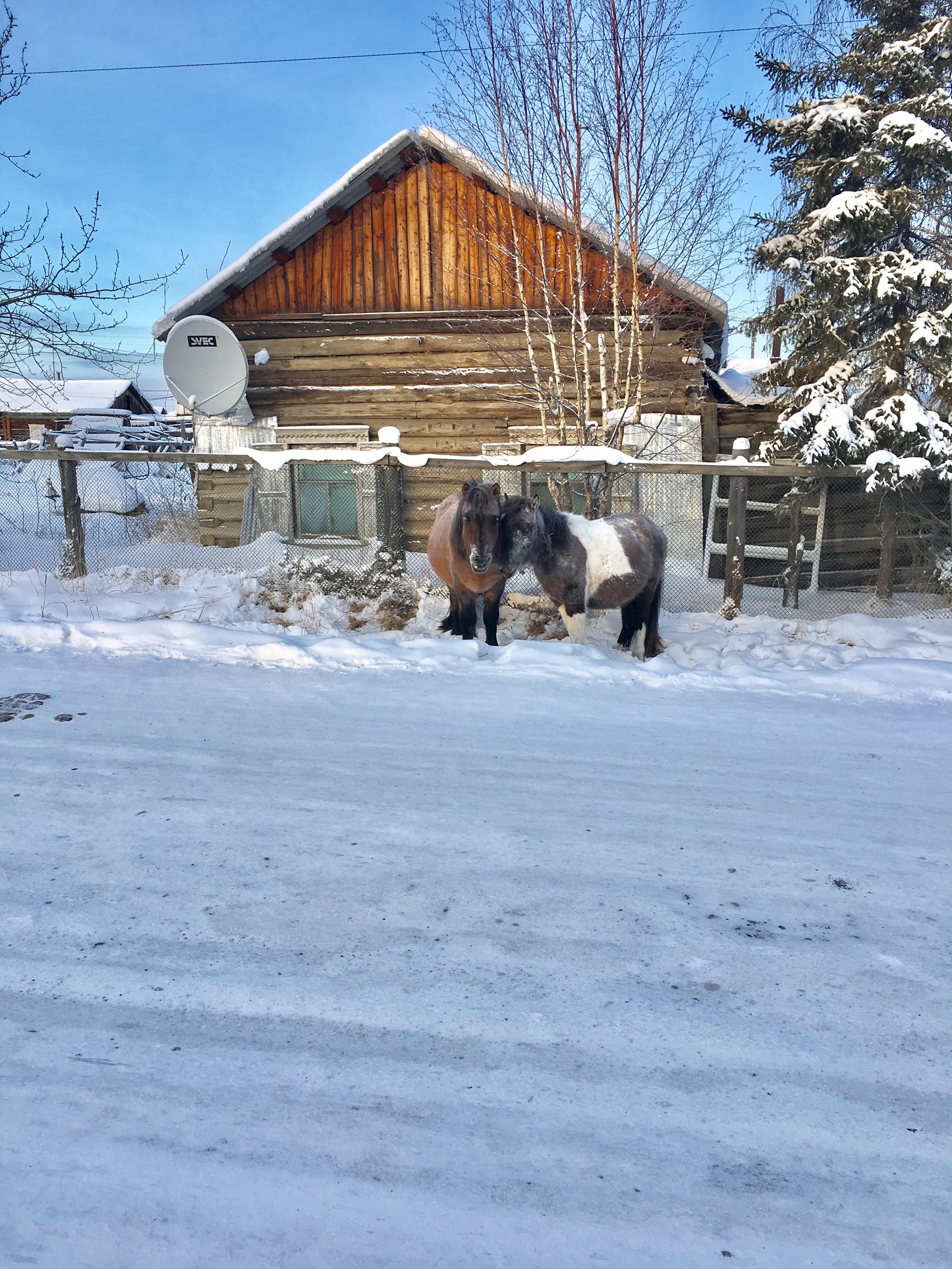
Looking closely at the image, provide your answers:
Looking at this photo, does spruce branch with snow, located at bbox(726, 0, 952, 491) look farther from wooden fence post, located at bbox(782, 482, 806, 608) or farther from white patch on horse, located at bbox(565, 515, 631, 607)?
white patch on horse, located at bbox(565, 515, 631, 607)

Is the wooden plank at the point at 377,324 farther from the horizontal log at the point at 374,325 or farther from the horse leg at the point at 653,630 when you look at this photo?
the horse leg at the point at 653,630

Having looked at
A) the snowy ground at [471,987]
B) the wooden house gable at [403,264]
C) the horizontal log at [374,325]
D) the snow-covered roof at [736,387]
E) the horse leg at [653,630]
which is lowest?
the snowy ground at [471,987]

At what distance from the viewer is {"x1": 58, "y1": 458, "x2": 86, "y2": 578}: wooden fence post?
841 centimetres

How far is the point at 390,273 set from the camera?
12555mm

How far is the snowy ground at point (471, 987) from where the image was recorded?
158cm

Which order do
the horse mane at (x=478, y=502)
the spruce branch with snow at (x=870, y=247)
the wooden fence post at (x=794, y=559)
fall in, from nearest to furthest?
the horse mane at (x=478, y=502), the spruce branch with snow at (x=870, y=247), the wooden fence post at (x=794, y=559)

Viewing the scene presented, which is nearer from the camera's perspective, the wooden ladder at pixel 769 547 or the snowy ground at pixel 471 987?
the snowy ground at pixel 471 987

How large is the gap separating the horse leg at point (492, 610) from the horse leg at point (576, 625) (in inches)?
22.0

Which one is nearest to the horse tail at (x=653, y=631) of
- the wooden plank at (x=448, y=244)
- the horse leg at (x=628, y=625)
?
the horse leg at (x=628, y=625)

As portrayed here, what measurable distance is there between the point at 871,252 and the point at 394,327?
23.5 feet

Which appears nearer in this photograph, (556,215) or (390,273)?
(556,215)

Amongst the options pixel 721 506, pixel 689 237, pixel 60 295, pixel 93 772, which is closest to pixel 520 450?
pixel 721 506

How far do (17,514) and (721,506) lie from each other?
16.3m

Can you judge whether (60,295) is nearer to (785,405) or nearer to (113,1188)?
(785,405)
